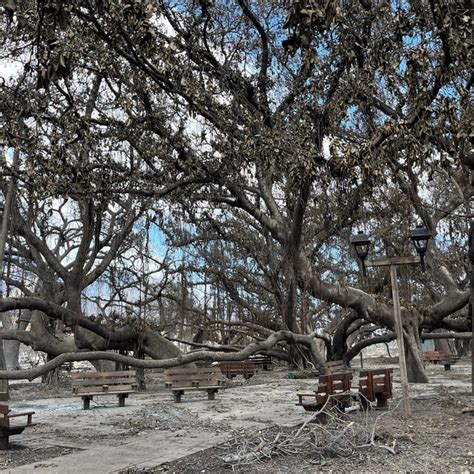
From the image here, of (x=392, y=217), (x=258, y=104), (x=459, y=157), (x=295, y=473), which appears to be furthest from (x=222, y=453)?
(x=392, y=217)

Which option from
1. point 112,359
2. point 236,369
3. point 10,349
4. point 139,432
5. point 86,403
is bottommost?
point 139,432

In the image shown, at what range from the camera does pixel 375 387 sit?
370 inches

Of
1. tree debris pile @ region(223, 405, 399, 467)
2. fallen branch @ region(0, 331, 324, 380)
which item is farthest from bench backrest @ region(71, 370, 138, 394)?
tree debris pile @ region(223, 405, 399, 467)

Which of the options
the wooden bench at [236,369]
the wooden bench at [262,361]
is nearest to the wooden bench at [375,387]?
the wooden bench at [236,369]

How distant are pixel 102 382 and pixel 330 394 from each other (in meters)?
5.89

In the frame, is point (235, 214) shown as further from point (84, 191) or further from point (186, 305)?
point (84, 191)

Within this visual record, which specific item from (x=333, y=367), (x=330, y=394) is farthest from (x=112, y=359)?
(x=333, y=367)

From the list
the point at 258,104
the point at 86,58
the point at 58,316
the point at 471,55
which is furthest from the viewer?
the point at 58,316

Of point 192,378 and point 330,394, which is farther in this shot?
point 192,378

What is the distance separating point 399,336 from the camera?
336 inches

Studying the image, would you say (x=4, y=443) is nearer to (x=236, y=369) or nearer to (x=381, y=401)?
(x=381, y=401)

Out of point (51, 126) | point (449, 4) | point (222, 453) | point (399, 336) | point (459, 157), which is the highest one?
point (51, 126)

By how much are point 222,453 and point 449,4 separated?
17.6 feet

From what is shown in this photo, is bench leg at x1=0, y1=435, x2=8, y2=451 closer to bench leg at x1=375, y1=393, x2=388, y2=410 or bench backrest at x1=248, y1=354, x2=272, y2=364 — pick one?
bench leg at x1=375, y1=393, x2=388, y2=410
